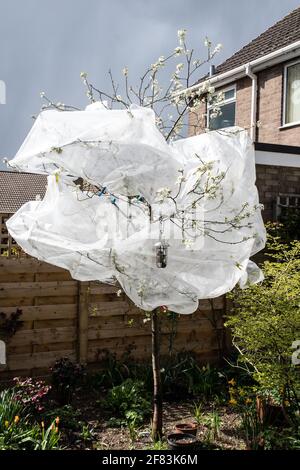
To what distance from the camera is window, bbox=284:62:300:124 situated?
13.2 m

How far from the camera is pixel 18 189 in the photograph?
27.4 metres

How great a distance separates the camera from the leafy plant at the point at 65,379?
5.69m

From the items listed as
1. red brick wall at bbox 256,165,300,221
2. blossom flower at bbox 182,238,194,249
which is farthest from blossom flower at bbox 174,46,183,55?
red brick wall at bbox 256,165,300,221

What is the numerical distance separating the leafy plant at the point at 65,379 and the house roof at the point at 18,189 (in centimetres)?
2081

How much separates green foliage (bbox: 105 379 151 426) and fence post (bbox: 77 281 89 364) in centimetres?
86

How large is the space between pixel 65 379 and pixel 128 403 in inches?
27.3

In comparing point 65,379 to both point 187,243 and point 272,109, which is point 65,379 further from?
point 272,109

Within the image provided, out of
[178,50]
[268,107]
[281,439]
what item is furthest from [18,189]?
[281,439]

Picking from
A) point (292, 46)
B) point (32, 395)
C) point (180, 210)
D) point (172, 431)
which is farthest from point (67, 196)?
point (292, 46)

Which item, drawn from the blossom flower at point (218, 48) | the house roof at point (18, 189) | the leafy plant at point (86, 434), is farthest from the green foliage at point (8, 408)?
the house roof at point (18, 189)

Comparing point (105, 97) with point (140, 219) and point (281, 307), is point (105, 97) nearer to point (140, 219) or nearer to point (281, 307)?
point (140, 219)

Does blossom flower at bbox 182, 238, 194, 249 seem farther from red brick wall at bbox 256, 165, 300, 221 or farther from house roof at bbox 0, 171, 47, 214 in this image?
house roof at bbox 0, 171, 47, 214

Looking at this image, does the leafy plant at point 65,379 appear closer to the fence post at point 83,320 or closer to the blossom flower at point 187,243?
the fence post at point 83,320

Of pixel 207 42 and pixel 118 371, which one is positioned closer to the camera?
pixel 207 42
